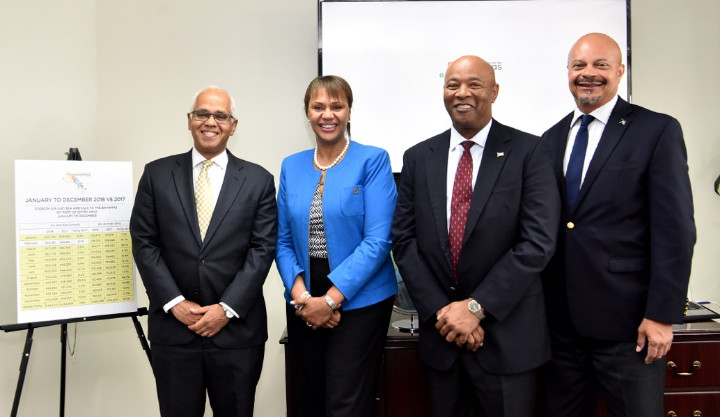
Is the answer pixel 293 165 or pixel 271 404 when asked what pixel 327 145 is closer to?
pixel 293 165

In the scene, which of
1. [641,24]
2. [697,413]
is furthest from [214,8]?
[697,413]

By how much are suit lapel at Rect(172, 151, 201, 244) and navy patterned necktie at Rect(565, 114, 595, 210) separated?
1346 mm

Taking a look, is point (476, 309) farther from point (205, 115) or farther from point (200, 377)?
point (205, 115)

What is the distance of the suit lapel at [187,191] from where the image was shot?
1.98 m

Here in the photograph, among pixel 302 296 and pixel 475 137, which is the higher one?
pixel 475 137

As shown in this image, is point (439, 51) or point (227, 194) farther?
point (439, 51)

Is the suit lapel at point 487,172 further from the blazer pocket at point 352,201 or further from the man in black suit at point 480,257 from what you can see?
the blazer pocket at point 352,201

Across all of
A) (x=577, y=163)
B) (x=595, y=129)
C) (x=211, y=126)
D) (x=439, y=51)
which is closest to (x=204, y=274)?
(x=211, y=126)

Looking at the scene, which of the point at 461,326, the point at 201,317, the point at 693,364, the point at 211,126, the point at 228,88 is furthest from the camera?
the point at 228,88

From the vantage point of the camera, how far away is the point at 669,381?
7.43 feet

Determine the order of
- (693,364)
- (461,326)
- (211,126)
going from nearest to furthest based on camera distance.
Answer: (461,326) < (211,126) < (693,364)

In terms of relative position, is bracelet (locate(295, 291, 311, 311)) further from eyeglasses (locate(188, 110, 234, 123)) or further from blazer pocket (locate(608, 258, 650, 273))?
blazer pocket (locate(608, 258, 650, 273))

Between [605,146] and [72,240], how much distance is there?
2192 millimetres

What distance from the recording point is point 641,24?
121 inches
